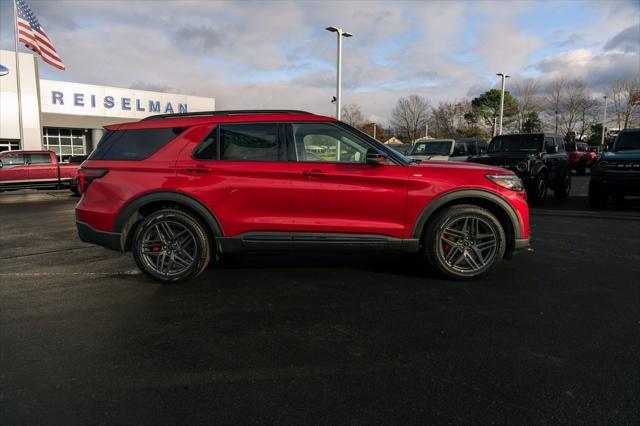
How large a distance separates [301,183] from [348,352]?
1898 millimetres

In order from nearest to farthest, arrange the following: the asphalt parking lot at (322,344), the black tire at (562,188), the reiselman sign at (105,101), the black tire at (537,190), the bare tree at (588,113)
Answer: the asphalt parking lot at (322,344), the black tire at (537,190), the black tire at (562,188), the reiselman sign at (105,101), the bare tree at (588,113)

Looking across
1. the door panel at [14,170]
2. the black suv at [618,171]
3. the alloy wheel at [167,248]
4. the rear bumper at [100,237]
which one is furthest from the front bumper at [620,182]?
the door panel at [14,170]

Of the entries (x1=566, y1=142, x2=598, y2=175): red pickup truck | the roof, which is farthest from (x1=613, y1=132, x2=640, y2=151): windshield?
(x1=566, y1=142, x2=598, y2=175): red pickup truck

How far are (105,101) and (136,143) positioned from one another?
1288 inches

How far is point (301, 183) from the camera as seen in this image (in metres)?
4.42

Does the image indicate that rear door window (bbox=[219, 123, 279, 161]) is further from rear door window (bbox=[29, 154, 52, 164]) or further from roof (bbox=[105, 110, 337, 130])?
rear door window (bbox=[29, 154, 52, 164])

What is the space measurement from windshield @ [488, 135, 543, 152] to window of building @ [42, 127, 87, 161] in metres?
29.5

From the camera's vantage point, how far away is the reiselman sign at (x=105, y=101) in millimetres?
30719

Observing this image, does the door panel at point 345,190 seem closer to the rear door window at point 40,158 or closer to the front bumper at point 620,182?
the front bumper at point 620,182

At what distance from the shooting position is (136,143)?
461 centimetres

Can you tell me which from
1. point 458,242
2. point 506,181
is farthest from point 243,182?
point 506,181

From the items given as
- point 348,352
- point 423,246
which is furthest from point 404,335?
point 423,246

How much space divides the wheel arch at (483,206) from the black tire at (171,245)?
86.4 inches

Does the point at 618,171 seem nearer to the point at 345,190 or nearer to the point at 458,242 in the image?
the point at 458,242
